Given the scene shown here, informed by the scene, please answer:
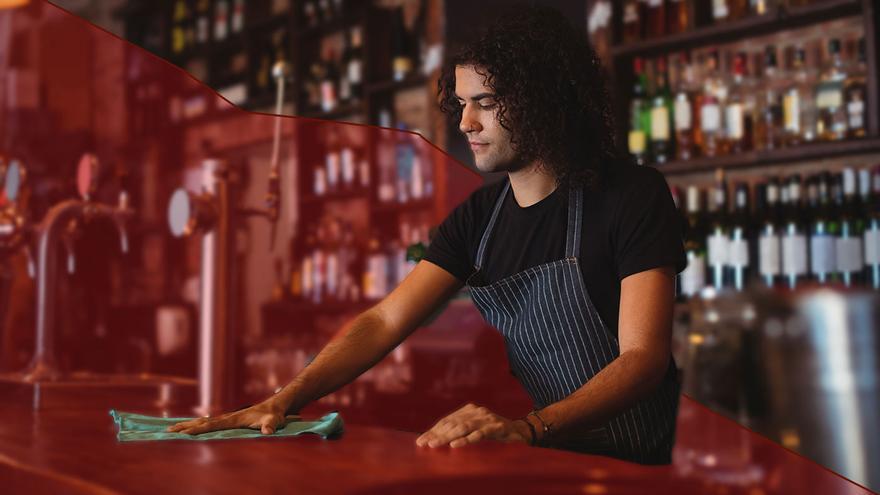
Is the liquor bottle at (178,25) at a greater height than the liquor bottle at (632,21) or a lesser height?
greater

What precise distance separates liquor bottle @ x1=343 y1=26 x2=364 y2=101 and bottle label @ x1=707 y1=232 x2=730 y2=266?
174cm

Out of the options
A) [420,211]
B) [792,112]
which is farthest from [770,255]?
[420,211]

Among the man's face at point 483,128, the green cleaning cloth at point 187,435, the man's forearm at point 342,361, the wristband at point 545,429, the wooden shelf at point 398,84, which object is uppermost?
the wooden shelf at point 398,84

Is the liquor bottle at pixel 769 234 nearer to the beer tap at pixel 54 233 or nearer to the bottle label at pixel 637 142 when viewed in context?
the bottle label at pixel 637 142

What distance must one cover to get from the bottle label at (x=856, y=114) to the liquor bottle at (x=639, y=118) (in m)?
0.64

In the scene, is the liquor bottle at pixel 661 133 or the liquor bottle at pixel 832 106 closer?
the liquor bottle at pixel 832 106

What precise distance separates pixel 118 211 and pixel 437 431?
850mm

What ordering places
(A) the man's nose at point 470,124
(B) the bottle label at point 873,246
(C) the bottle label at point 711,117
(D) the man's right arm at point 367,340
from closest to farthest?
(D) the man's right arm at point 367,340, (A) the man's nose at point 470,124, (B) the bottle label at point 873,246, (C) the bottle label at point 711,117

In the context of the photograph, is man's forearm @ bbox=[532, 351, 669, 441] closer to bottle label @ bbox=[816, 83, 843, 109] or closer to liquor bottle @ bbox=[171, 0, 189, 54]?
bottle label @ bbox=[816, 83, 843, 109]

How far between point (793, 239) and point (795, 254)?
0.15 feet

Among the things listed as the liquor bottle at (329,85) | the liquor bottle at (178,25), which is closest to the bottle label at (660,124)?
the liquor bottle at (329,85)

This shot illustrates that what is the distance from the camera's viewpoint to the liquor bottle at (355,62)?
3986mm

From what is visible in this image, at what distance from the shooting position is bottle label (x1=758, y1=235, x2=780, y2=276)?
8.91 feet

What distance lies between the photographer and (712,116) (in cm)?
294
